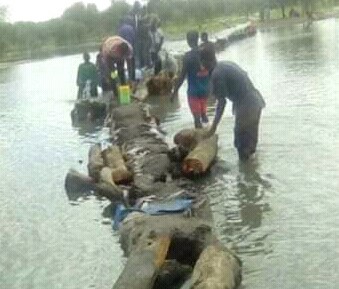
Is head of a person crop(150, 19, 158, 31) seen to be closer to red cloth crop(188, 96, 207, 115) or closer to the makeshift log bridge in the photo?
the makeshift log bridge

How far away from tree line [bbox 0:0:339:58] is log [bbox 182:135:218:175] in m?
52.7

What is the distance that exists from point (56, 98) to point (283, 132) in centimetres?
1187

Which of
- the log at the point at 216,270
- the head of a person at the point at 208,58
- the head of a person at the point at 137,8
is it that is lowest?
the log at the point at 216,270

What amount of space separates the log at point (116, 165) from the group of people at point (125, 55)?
5950 mm

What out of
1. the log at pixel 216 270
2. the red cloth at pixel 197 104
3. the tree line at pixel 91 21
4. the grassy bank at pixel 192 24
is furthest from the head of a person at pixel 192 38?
the tree line at pixel 91 21

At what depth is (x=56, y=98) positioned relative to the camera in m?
23.5

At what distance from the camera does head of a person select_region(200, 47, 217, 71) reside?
1168 cm

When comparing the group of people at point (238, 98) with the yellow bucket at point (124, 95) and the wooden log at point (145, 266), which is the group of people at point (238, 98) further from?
the yellow bucket at point (124, 95)

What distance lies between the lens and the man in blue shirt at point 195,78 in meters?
12.9

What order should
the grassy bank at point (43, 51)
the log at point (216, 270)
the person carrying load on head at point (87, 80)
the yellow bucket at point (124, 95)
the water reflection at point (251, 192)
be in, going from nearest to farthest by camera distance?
the log at point (216, 270) < the water reflection at point (251, 192) < the yellow bucket at point (124, 95) < the person carrying load on head at point (87, 80) < the grassy bank at point (43, 51)

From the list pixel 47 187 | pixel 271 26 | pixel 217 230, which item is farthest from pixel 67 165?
pixel 271 26

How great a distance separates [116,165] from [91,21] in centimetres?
5895

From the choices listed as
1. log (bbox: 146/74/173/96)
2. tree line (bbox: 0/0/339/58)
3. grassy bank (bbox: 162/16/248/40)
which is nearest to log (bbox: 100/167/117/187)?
log (bbox: 146/74/173/96)

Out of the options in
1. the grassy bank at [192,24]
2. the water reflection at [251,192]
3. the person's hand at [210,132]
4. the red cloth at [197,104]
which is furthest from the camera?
the grassy bank at [192,24]
